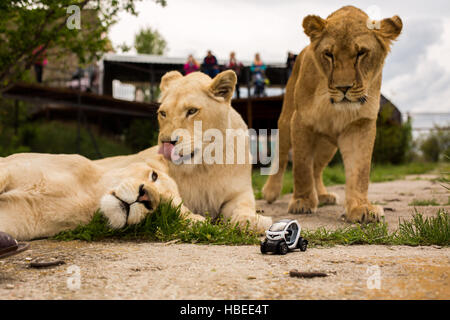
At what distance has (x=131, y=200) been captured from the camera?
3195 millimetres

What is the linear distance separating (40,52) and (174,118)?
4807 mm

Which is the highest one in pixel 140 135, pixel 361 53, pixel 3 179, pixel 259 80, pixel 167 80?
pixel 259 80

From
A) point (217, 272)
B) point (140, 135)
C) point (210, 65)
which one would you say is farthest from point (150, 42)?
point (217, 272)

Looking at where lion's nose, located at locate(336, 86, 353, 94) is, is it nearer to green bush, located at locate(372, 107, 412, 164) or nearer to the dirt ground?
the dirt ground

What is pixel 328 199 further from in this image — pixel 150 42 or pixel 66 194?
pixel 150 42

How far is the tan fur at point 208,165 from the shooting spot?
379 centimetres

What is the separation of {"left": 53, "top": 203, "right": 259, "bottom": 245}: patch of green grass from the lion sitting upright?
1629 millimetres

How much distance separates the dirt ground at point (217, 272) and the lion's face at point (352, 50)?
171 cm

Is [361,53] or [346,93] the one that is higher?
[361,53]

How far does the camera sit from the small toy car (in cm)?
280

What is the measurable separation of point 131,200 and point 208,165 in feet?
3.44

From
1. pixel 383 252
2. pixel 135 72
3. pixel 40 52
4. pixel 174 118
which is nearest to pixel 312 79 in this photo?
pixel 174 118

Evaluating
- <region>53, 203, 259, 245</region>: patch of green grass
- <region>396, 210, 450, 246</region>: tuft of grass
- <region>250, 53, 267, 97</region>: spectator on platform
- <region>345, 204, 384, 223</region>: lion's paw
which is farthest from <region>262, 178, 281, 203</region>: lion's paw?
<region>250, 53, 267, 97</region>: spectator on platform

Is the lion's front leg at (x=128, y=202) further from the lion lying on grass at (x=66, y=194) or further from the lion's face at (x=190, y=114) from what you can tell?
the lion's face at (x=190, y=114)
